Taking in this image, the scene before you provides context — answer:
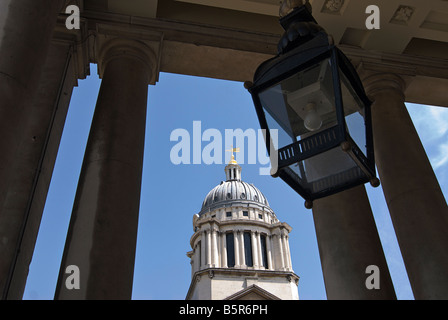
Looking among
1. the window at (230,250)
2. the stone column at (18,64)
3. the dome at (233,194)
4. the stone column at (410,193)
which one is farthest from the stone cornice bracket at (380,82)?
the dome at (233,194)

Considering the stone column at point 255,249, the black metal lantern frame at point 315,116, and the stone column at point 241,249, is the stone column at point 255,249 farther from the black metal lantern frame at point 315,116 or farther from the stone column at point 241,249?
the black metal lantern frame at point 315,116

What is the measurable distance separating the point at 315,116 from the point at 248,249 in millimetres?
95728

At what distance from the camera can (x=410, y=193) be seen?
9688 mm

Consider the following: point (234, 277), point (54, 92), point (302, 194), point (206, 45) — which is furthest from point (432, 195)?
point (234, 277)

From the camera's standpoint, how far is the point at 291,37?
21.6 ft

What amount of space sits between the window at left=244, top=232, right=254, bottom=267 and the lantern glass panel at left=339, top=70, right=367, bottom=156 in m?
94.0

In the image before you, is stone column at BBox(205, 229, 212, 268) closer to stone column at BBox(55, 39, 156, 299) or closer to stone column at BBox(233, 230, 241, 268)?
stone column at BBox(233, 230, 241, 268)

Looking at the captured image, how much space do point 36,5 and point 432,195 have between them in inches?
323

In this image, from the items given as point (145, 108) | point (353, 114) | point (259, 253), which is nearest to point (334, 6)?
point (145, 108)

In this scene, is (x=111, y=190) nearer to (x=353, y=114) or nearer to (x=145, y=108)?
(x=145, y=108)

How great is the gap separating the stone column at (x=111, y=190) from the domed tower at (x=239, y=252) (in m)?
78.6

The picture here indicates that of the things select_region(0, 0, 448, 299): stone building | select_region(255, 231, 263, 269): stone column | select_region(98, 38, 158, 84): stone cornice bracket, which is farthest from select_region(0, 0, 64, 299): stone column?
select_region(255, 231, 263, 269): stone column

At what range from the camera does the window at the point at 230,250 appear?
9731cm

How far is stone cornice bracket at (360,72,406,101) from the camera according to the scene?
38.8ft
